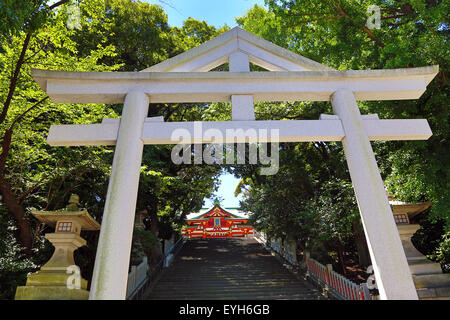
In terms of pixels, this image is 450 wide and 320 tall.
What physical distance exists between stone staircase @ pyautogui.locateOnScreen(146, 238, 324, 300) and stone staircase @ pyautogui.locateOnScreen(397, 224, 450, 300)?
433cm

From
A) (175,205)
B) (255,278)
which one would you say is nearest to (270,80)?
(255,278)

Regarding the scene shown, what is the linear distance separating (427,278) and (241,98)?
433 centimetres

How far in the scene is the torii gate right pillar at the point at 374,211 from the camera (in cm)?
286

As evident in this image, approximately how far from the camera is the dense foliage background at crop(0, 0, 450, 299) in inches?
215

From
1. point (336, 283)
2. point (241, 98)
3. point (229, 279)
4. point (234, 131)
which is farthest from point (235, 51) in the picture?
point (229, 279)

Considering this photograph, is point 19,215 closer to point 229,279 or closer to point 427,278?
point 229,279

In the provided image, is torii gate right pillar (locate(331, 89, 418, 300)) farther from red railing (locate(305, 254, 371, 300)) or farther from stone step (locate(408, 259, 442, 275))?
red railing (locate(305, 254, 371, 300))

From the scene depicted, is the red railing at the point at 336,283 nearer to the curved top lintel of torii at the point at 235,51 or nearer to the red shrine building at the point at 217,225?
the curved top lintel of torii at the point at 235,51

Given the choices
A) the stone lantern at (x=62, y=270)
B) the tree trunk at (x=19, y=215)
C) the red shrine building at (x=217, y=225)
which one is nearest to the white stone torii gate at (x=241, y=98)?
the stone lantern at (x=62, y=270)

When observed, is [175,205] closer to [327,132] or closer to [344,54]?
[344,54]

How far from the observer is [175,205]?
51.6ft

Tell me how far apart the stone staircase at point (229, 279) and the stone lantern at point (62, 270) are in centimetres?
489

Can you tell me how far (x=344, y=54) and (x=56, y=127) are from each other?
6.85m

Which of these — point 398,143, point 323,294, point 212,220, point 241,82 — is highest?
point 212,220
